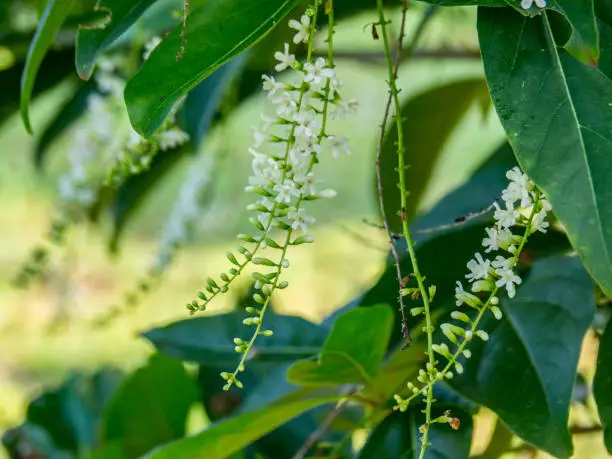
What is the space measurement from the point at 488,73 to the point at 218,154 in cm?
65

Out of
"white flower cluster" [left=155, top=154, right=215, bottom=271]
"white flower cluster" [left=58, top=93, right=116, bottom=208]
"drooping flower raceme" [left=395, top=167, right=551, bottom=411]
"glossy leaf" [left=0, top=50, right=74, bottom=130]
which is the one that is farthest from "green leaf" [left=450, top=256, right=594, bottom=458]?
"glossy leaf" [left=0, top=50, right=74, bottom=130]

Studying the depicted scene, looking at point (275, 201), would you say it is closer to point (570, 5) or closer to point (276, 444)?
point (570, 5)

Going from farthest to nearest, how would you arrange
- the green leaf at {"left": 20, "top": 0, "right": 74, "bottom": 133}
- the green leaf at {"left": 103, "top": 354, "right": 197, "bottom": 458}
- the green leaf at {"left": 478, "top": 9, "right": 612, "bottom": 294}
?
the green leaf at {"left": 103, "top": 354, "right": 197, "bottom": 458}, the green leaf at {"left": 20, "top": 0, "right": 74, "bottom": 133}, the green leaf at {"left": 478, "top": 9, "right": 612, "bottom": 294}

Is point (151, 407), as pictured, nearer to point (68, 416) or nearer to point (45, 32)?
point (68, 416)

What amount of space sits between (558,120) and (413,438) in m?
0.24

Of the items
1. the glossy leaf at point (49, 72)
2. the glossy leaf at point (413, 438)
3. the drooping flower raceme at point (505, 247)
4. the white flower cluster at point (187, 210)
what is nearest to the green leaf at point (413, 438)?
the glossy leaf at point (413, 438)

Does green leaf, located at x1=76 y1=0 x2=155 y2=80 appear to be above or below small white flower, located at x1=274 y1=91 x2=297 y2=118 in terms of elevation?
above

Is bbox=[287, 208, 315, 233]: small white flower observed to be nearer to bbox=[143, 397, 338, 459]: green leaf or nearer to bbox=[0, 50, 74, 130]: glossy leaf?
bbox=[143, 397, 338, 459]: green leaf

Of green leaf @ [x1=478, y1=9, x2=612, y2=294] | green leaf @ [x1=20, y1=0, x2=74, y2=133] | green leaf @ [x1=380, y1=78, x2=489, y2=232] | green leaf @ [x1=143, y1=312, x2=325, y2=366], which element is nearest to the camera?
green leaf @ [x1=478, y1=9, x2=612, y2=294]

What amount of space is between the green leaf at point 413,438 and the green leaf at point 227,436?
1.9 inches

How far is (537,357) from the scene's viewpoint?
54cm

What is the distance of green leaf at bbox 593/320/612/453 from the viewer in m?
0.51

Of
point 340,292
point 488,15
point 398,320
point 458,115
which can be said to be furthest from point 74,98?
point 340,292

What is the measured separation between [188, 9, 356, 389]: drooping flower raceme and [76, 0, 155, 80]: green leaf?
106mm
